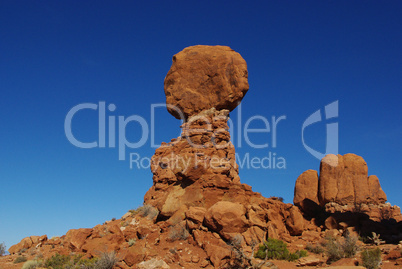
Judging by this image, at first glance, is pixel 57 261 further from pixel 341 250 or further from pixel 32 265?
pixel 341 250

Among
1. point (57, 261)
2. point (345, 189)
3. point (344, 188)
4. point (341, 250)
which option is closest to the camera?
point (341, 250)

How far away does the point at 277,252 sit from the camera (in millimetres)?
15477

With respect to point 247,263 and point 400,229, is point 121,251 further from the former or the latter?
point 400,229

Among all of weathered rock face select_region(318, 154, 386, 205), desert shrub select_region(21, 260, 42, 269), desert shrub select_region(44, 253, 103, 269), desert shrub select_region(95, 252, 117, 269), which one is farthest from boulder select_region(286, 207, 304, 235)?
desert shrub select_region(21, 260, 42, 269)

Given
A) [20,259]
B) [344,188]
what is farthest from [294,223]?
[20,259]

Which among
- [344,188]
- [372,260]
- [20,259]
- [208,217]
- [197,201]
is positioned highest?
[344,188]

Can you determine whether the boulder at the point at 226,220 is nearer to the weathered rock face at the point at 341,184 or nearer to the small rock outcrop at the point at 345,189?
Answer: the small rock outcrop at the point at 345,189

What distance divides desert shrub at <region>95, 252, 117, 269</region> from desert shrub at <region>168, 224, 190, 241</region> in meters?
3.10

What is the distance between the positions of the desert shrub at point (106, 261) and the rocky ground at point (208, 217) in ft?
0.88

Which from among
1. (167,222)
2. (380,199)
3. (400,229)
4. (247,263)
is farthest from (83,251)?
(380,199)

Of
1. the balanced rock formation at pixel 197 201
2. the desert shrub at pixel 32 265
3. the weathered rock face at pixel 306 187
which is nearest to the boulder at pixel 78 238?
the balanced rock formation at pixel 197 201

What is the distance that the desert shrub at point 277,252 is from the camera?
15255 mm

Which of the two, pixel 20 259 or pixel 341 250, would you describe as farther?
pixel 20 259

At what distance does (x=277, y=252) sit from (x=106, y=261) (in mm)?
7821
